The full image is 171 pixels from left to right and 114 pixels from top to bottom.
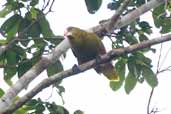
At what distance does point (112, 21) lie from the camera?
11.6 ft

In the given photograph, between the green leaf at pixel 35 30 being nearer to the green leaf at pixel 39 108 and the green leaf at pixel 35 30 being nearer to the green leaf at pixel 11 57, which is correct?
the green leaf at pixel 11 57

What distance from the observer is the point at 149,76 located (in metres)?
3.81

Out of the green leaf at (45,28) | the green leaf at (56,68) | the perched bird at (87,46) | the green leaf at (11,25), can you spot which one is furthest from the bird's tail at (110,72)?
the green leaf at (11,25)

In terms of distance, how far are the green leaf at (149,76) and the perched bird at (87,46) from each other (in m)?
0.21

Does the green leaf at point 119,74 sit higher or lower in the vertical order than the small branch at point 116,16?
lower

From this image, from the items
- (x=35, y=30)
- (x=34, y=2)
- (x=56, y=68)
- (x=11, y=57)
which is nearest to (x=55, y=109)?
(x=56, y=68)

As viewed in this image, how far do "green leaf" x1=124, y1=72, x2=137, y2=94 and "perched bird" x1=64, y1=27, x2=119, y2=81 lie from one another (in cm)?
8

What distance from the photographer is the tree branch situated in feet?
→ 10.2

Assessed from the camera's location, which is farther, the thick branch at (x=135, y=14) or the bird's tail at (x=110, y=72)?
the bird's tail at (x=110, y=72)

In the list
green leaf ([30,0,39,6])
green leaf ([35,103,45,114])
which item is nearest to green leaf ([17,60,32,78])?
green leaf ([35,103,45,114])

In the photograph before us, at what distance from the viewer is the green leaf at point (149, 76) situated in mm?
3786

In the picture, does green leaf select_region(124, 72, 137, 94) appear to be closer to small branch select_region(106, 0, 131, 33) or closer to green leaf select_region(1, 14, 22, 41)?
small branch select_region(106, 0, 131, 33)

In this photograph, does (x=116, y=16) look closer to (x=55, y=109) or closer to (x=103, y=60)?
(x=103, y=60)

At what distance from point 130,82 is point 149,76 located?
0.16 meters
